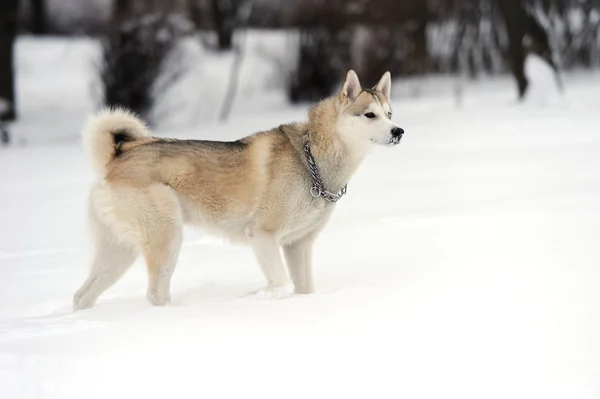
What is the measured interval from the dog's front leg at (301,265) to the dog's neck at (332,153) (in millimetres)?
390

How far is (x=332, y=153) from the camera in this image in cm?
488

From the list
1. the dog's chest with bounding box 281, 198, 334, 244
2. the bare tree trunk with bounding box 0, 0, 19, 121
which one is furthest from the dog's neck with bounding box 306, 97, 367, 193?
the bare tree trunk with bounding box 0, 0, 19, 121

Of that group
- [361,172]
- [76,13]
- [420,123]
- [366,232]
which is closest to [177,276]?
[366,232]

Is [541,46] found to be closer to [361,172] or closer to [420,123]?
[420,123]

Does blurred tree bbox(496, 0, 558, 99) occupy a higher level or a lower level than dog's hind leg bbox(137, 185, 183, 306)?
lower

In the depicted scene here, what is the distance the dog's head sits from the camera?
15.6ft

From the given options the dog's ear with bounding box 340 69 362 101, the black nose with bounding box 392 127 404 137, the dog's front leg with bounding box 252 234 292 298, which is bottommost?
the dog's front leg with bounding box 252 234 292 298

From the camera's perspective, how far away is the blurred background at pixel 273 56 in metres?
13.8

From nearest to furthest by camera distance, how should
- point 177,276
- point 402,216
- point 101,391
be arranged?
point 101,391 → point 177,276 → point 402,216

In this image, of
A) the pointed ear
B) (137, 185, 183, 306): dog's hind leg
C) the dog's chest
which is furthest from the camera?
the pointed ear

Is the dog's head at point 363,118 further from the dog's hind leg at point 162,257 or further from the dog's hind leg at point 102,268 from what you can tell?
the dog's hind leg at point 102,268

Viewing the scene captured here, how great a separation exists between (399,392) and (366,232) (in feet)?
11.2

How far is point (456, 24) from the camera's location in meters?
16.0

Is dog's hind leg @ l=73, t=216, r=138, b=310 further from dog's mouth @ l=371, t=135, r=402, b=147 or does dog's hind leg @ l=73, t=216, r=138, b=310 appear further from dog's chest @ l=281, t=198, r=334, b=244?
dog's mouth @ l=371, t=135, r=402, b=147
